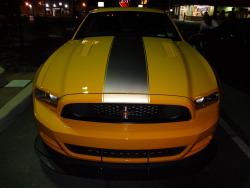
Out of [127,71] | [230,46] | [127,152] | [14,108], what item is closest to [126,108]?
[127,152]

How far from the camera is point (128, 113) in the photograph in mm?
2080

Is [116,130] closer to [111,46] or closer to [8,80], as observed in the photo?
[111,46]

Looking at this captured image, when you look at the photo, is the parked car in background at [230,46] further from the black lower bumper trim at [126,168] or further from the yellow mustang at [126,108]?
the black lower bumper trim at [126,168]

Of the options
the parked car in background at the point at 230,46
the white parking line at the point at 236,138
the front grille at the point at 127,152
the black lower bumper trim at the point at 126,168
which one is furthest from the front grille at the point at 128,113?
the parked car in background at the point at 230,46

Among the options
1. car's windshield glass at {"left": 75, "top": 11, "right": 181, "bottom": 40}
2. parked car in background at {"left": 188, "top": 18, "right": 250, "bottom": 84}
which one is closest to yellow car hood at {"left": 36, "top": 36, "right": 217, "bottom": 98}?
car's windshield glass at {"left": 75, "top": 11, "right": 181, "bottom": 40}

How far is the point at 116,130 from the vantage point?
6.59 ft

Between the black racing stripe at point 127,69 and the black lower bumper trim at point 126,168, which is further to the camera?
the black racing stripe at point 127,69

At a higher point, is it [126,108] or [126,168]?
[126,108]

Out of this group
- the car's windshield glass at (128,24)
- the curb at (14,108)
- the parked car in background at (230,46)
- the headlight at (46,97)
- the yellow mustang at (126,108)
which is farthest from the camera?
the parked car in background at (230,46)

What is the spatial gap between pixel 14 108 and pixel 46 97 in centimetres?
191

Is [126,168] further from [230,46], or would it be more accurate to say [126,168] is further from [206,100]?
[230,46]

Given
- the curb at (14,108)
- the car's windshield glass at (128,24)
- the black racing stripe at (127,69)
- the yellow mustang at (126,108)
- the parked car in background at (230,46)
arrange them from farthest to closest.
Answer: the parked car in background at (230,46)
the car's windshield glass at (128,24)
the curb at (14,108)
the black racing stripe at (127,69)
the yellow mustang at (126,108)

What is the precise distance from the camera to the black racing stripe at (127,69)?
216 centimetres

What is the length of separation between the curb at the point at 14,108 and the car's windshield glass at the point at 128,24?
151 centimetres
